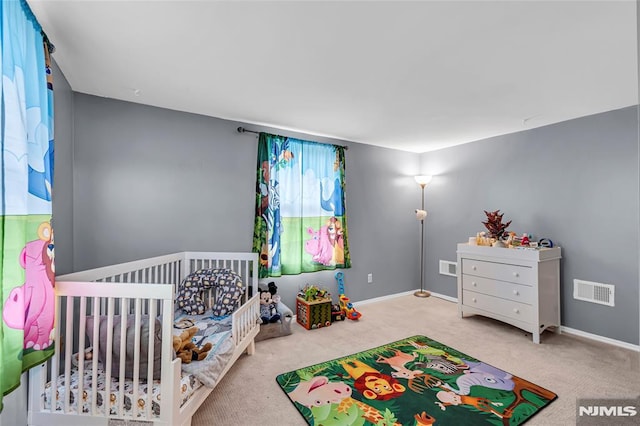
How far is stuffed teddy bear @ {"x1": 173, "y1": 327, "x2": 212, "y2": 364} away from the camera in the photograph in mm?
1684

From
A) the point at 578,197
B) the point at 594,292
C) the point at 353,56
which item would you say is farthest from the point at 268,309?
the point at 578,197

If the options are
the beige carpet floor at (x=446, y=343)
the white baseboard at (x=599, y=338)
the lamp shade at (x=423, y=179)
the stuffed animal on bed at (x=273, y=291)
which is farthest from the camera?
the lamp shade at (x=423, y=179)

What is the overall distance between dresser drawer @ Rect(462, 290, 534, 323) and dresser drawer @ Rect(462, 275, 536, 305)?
47 millimetres

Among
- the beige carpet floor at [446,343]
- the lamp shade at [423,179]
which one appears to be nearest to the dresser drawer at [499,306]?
the beige carpet floor at [446,343]

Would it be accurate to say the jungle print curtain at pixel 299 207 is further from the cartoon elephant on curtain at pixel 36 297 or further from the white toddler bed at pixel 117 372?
the cartoon elephant on curtain at pixel 36 297

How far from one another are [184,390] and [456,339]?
2.55 meters

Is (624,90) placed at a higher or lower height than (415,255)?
higher

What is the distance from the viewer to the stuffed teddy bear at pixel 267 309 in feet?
9.52

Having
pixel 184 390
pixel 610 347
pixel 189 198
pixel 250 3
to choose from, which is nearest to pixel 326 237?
pixel 189 198

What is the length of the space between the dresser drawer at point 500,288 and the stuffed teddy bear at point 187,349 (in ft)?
9.80

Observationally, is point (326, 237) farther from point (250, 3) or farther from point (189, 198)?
point (250, 3)

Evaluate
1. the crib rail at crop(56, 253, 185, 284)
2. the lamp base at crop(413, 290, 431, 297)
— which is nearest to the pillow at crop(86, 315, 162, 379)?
the crib rail at crop(56, 253, 185, 284)

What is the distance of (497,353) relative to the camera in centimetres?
261

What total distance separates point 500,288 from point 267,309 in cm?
256
